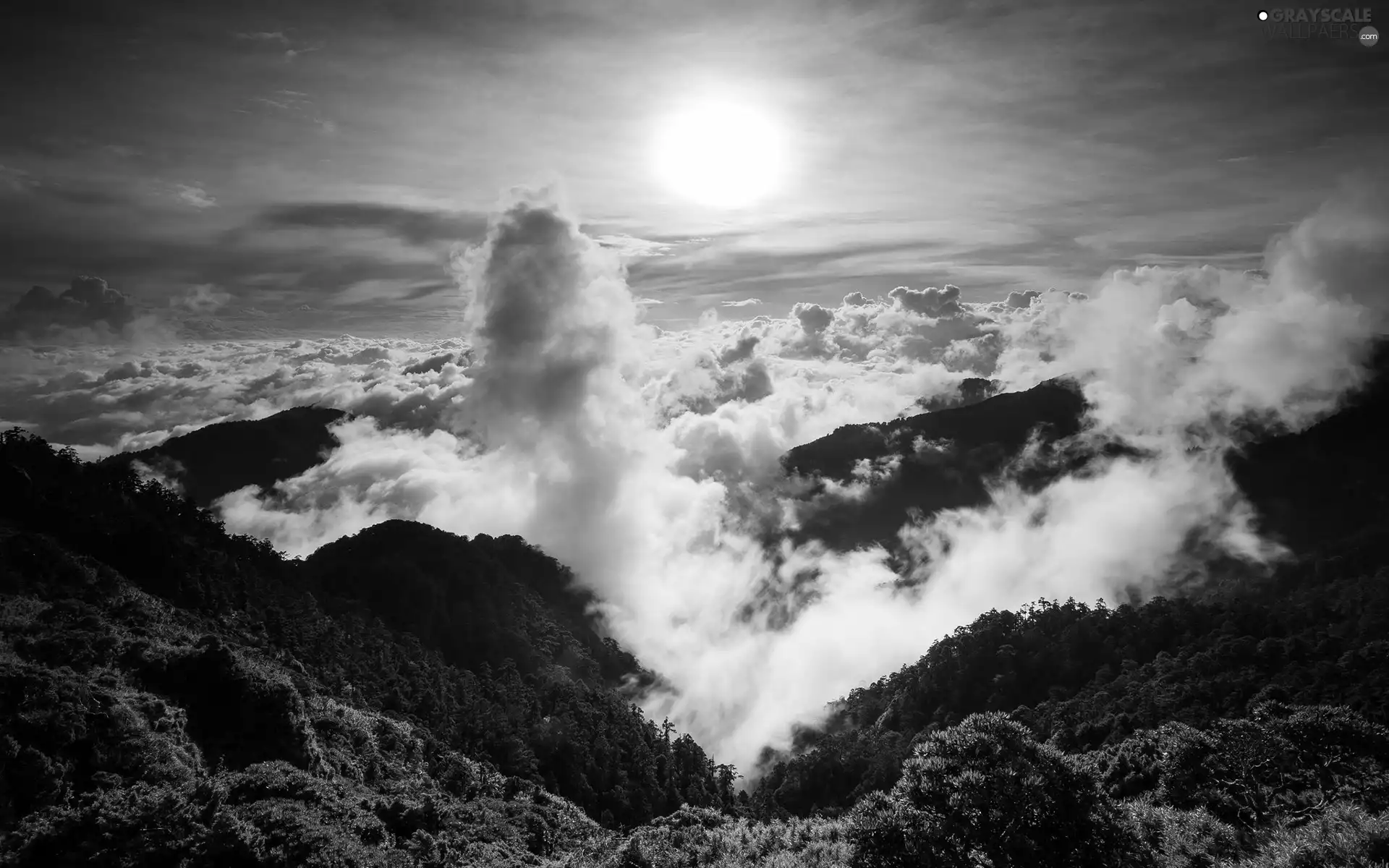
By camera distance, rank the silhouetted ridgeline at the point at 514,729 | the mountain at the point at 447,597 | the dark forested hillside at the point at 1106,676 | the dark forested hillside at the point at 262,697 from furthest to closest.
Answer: the mountain at the point at 447,597 < the dark forested hillside at the point at 1106,676 < the dark forested hillside at the point at 262,697 < the silhouetted ridgeline at the point at 514,729

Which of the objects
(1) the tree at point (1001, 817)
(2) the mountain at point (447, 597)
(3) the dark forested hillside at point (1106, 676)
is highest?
(1) the tree at point (1001, 817)

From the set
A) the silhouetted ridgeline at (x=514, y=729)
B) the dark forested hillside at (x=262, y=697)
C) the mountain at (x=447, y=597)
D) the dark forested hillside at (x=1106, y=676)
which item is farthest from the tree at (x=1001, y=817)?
the mountain at (x=447, y=597)

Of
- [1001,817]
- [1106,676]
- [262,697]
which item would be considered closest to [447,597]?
[262,697]

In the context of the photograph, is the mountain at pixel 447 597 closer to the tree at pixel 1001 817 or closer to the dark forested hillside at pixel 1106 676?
the dark forested hillside at pixel 1106 676

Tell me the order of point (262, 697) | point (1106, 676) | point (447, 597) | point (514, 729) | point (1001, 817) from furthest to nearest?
point (447, 597) < point (1106, 676) < point (514, 729) < point (262, 697) < point (1001, 817)

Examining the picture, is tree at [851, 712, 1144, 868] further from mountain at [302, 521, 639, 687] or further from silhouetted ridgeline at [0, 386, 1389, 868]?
mountain at [302, 521, 639, 687]

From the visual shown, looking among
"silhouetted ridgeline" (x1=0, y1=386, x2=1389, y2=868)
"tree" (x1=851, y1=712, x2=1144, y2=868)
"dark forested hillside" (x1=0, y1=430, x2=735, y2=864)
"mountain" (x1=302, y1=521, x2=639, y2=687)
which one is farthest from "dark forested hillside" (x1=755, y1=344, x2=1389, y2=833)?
"tree" (x1=851, y1=712, x2=1144, y2=868)

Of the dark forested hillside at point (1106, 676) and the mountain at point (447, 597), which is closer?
the dark forested hillside at point (1106, 676)

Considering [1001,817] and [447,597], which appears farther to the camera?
[447,597]

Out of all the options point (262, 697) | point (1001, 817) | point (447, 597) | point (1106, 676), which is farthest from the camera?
point (447, 597)

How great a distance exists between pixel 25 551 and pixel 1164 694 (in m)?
189

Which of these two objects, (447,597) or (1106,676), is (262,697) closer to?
(447,597)

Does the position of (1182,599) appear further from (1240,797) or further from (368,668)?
(368,668)

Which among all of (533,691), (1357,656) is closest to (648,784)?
(533,691)
